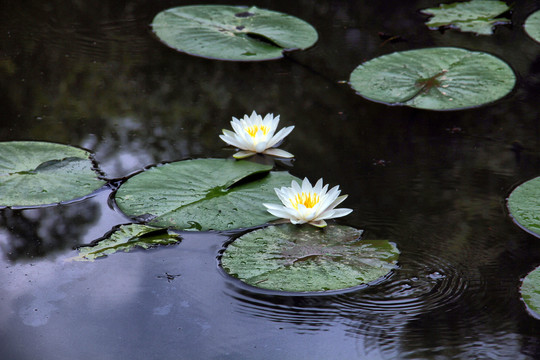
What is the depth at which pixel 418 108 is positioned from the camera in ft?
10.3

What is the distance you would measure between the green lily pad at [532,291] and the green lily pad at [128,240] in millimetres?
1226

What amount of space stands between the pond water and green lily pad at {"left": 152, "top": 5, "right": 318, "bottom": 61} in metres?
0.08

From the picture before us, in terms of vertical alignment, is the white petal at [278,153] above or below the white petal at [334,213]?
above

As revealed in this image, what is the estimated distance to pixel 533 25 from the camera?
12.9 feet

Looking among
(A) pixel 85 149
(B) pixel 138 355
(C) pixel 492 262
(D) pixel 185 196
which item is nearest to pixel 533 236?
(C) pixel 492 262

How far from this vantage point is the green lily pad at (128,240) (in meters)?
2.18

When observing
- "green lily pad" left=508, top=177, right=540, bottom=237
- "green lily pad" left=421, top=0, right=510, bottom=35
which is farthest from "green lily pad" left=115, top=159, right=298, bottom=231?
"green lily pad" left=421, top=0, right=510, bottom=35

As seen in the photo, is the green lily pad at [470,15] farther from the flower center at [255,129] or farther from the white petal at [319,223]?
the white petal at [319,223]

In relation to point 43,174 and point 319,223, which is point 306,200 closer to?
point 319,223

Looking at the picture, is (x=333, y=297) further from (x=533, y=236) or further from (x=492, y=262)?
(x=533, y=236)

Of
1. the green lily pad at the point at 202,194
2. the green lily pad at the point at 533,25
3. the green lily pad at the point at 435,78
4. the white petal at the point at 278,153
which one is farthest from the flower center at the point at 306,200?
the green lily pad at the point at 533,25

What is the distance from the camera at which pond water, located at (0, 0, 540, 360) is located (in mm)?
1862

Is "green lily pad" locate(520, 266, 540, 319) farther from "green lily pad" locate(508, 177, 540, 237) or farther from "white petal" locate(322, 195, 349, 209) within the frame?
"white petal" locate(322, 195, 349, 209)

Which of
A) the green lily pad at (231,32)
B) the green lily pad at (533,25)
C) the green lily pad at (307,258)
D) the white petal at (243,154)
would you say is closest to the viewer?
the green lily pad at (307,258)
